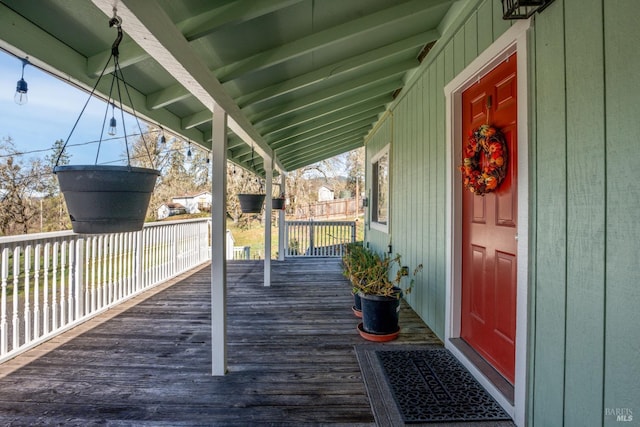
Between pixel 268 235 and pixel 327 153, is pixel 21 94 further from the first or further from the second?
pixel 327 153

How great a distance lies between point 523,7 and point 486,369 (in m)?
2.11

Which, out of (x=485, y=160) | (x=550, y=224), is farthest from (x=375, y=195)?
(x=550, y=224)

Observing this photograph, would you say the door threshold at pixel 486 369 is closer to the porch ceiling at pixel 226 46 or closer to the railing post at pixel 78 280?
the porch ceiling at pixel 226 46

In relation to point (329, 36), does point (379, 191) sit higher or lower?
lower

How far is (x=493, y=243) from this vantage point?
1.98 m

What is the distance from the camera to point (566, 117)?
4.23ft

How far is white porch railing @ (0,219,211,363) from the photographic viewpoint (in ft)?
7.92

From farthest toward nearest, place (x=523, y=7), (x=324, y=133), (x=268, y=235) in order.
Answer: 1. (x=324, y=133)
2. (x=268, y=235)
3. (x=523, y=7)

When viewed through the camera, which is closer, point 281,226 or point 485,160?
point 485,160

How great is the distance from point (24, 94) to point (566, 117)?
7.88 feet

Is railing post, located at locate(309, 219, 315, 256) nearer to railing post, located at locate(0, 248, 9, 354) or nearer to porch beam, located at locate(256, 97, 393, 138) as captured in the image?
porch beam, located at locate(256, 97, 393, 138)

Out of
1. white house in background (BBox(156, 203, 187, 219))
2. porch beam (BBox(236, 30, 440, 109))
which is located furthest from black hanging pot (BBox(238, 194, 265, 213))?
Result: white house in background (BBox(156, 203, 187, 219))

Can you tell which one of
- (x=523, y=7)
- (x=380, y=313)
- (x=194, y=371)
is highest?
(x=523, y=7)

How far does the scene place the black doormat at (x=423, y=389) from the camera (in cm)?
165
